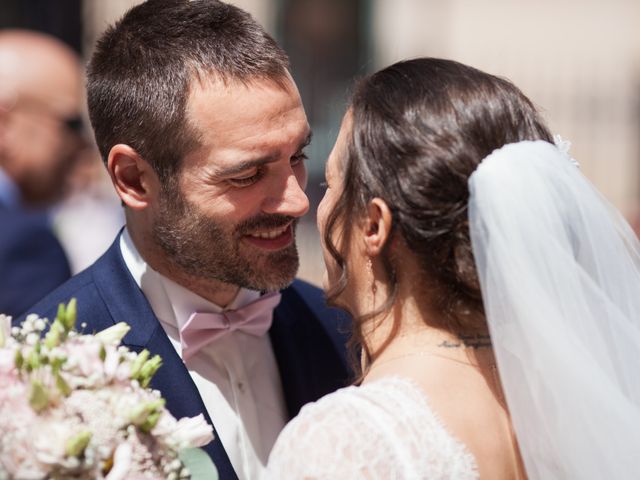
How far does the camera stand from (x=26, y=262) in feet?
14.2

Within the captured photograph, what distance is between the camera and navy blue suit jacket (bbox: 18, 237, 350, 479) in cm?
297

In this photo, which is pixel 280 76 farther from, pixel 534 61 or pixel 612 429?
pixel 534 61

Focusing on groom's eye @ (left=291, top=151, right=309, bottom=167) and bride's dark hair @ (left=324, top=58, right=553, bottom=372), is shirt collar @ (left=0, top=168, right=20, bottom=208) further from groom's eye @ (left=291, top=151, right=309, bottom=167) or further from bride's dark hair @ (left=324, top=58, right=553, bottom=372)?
bride's dark hair @ (left=324, top=58, right=553, bottom=372)

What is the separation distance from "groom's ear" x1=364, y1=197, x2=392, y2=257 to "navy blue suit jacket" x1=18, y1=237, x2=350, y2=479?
0.71 metres

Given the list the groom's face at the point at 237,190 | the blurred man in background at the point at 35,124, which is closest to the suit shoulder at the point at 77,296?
the groom's face at the point at 237,190

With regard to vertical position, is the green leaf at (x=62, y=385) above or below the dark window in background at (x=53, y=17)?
above

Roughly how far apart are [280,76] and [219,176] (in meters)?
0.37

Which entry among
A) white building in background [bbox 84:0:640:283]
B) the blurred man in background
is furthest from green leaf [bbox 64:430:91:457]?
white building in background [bbox 84:0:640:283]

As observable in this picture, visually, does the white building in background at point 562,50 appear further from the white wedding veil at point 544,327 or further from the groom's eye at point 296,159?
the white wedding veil at point 544,327

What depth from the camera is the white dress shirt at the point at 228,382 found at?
3.12m

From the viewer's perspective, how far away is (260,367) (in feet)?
10.9

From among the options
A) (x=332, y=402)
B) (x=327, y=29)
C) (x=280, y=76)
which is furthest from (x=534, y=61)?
(x=332, y=402)

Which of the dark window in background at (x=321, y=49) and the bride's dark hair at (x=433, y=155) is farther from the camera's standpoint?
the dark window in background at (x=321, y=49)

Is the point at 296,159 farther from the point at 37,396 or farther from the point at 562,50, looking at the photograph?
the point at 562,50
